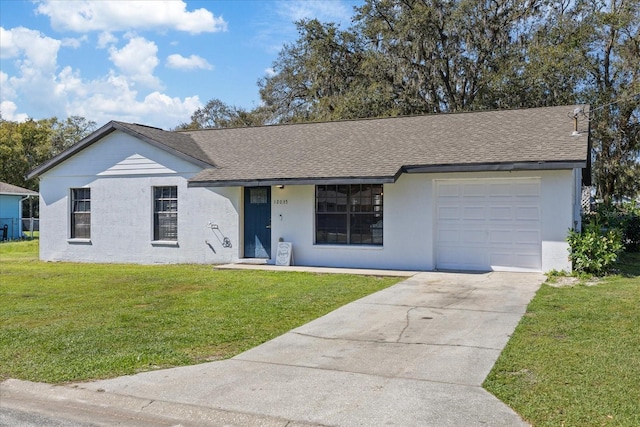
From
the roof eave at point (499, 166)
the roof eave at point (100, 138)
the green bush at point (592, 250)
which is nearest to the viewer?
the roof eave at point (499, 166)

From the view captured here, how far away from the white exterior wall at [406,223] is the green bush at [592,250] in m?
0.23

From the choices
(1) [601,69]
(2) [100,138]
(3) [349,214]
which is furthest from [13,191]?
(1) [601,69]

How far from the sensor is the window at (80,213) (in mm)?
17578

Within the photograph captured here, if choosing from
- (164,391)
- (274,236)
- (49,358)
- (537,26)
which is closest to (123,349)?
(49,358)

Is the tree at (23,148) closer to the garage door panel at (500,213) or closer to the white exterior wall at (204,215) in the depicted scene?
the white exterior wall at (204,215)

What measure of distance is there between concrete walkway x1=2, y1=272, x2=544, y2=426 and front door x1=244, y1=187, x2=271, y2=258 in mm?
7611

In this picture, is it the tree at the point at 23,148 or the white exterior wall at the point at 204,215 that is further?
the tree at the point at 23,148

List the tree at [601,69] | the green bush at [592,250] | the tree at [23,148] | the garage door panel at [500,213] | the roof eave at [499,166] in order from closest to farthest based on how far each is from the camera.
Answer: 1. the roof eave at [499,166]
2. the green bush at [592,250]
3. the garage door panel at [500,213]
4. the tree at [601,69]
5. the tree at [23,148]

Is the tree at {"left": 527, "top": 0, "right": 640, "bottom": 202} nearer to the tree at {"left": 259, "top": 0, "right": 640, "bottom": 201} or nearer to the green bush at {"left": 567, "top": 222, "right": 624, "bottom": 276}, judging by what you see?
the tree at {"left": 259, "top": 0, "right": 640, "bottom": 201}

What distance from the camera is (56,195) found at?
58.1ft

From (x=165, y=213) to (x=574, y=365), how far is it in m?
13.4

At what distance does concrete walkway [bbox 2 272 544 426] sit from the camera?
15.0 feet

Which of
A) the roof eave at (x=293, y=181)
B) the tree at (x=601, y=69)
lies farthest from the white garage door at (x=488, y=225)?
the tree at (x=601, y=69)

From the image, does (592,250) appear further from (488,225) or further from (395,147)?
(395,147)
